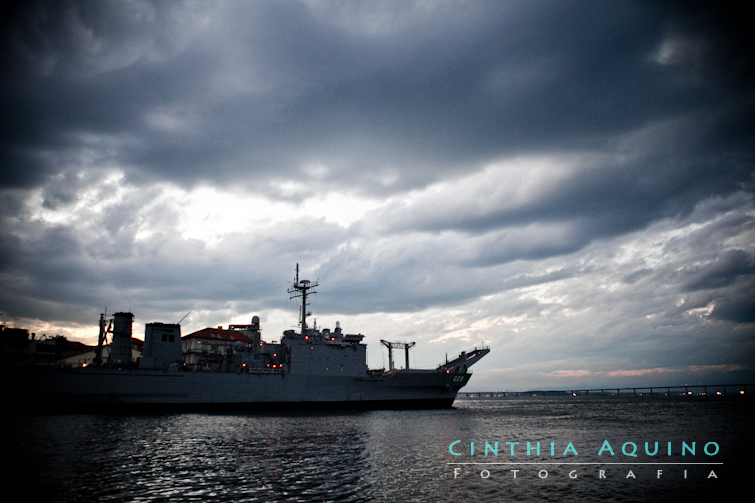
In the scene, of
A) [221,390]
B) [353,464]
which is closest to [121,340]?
[221,390]

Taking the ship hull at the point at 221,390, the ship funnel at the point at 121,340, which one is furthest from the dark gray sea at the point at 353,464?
the ship funnel at the point at 121,340

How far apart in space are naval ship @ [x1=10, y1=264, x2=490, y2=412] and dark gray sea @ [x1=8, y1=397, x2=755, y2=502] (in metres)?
6.60

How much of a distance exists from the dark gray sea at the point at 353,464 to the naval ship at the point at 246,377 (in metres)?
6.60

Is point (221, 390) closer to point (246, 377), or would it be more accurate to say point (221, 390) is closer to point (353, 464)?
point (246, 377)

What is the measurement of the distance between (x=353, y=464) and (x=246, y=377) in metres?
26.0

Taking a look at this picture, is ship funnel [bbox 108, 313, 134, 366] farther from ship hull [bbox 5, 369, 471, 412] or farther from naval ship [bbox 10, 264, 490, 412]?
ship hull [bbox 5, 369, 471, 412]

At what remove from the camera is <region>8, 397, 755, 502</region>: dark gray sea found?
12.7 metres

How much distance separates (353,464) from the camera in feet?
54.1

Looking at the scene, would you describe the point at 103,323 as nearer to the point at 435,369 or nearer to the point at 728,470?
the point at 435,369

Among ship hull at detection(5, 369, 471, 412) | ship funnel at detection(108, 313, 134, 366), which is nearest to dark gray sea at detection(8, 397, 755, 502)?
ship hull at detection(5, 369, 471, 412)

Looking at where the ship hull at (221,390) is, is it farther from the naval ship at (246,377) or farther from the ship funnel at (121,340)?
the ship funnel at (121,340)

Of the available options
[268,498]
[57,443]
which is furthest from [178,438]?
[268,498]

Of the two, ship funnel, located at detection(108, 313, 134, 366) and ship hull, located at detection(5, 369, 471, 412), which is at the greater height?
ship funnel, located at detection(108, 313, 134, 366)

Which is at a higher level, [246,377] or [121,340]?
[121,340]
